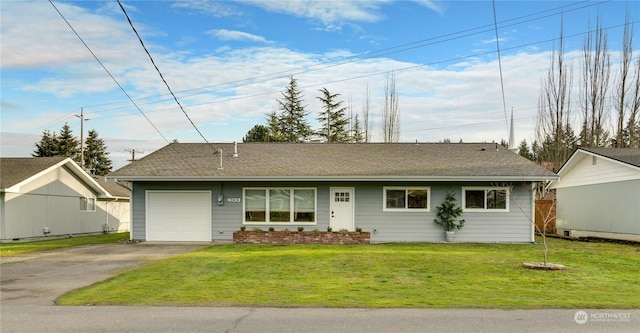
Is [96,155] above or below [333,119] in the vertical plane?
below

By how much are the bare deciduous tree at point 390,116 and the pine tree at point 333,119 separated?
4.30 metres

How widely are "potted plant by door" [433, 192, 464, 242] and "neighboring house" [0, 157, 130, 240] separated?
55.2 ft

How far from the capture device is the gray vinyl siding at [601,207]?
762 inches

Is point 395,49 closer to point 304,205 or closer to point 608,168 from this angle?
point 304,205

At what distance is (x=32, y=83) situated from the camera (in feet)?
55.0

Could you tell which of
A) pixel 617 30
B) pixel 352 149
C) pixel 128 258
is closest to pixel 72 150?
pixel 352 149

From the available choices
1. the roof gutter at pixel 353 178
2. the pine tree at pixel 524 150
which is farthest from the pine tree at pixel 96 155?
the pine tree at pixel 524 150

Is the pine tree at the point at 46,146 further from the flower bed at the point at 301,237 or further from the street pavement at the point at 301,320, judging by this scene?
the street pavement at the point at 301,320

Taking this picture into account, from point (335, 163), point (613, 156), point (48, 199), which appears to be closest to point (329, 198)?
point (335, 163)

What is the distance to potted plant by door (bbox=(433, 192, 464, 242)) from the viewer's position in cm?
1934

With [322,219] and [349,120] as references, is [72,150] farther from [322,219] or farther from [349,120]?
[322,219]

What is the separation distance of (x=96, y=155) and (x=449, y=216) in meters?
50.4

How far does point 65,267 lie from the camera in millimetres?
13352

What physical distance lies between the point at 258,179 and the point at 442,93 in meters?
12.0
